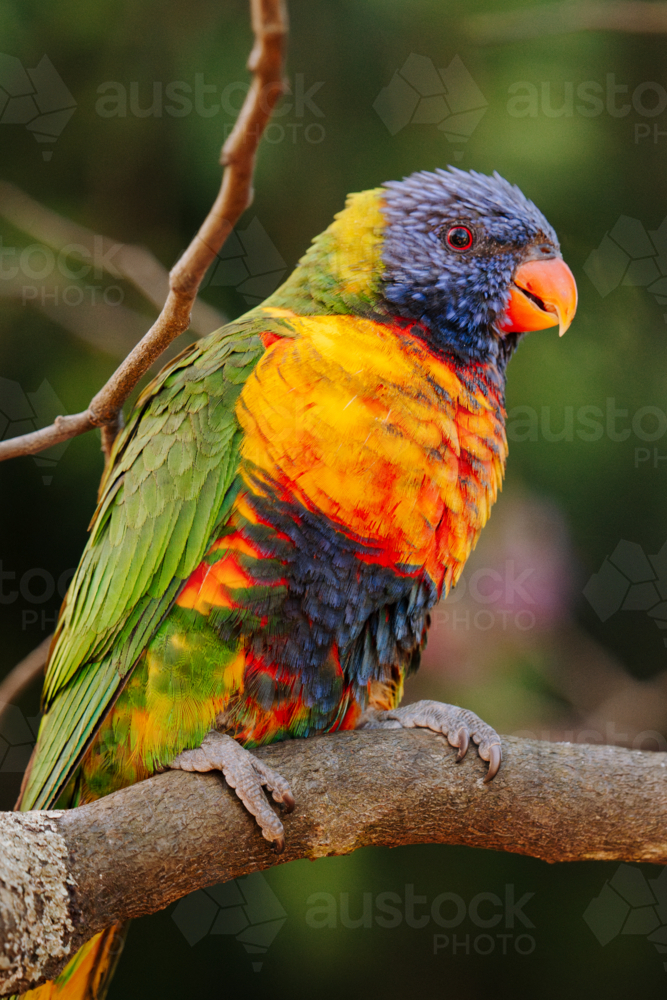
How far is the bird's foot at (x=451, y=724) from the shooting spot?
1848mm

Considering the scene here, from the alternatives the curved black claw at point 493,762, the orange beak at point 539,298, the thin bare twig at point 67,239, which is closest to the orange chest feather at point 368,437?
the orange beak at point 539,298

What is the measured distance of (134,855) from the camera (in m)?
1.62

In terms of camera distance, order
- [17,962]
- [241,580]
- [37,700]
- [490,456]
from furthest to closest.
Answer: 1. [37,700]
2. [490,456]
3. [241,580]
4. [17,962]

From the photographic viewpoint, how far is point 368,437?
1741mm

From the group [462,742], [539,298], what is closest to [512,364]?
[539,298]

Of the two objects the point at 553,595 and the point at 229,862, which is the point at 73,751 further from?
the point at 553,595

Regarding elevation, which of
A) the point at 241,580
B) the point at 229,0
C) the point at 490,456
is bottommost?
the point at 241,580

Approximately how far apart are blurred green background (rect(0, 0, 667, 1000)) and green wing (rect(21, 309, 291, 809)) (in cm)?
110

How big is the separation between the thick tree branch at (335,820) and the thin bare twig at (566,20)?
1.98 m

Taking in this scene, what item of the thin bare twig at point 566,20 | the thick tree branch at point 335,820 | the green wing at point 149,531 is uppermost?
the thin bare twig at point 566,20

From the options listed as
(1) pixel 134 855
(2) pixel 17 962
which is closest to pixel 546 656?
(1) pixel 134 855

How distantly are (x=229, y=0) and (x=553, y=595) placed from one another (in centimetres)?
248

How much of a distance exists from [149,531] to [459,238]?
1008 millimetres

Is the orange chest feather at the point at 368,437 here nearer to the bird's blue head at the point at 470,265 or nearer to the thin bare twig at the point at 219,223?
the bird's blue head at the point at 470,265
